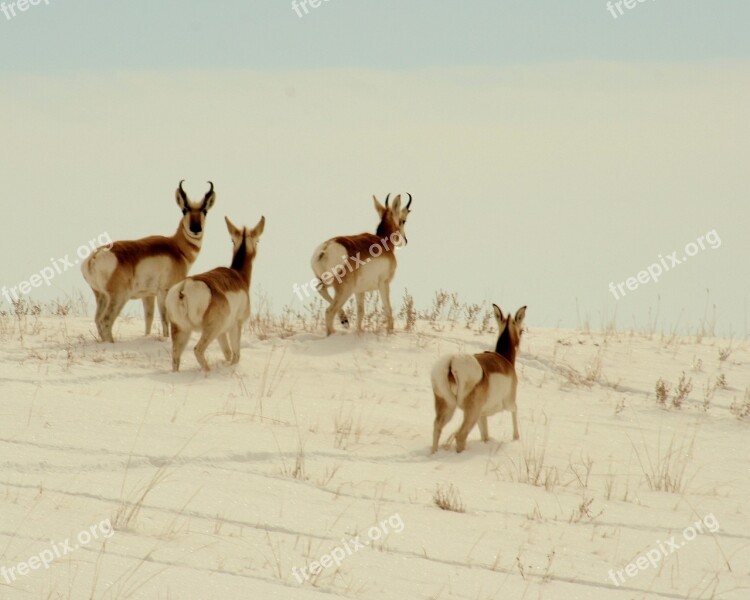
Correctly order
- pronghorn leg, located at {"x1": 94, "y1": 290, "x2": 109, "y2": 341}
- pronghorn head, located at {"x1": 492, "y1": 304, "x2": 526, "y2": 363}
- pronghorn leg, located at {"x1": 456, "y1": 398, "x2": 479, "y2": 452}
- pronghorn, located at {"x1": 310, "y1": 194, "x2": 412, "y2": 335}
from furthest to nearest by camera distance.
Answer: pronghorn, located at {"x1": 310, "y1": 194, "x2": 412, "y2": 335} → pronghorn leg, located at {"x1": 94, "y1": 290, "x2": 109, "y2": 341} → pronghorn head, located at {"x1": 492, "y1": 304, "x2": 526, "y2": 363} → pronghorn leg, located at {"x1": 456, "y1": 398, "x2": 479, "y2": 452}

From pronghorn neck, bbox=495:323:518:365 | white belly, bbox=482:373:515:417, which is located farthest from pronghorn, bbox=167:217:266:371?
white belly, bbox=482:373:515:417

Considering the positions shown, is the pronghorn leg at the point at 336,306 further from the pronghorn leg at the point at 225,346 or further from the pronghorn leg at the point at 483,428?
the pronghorn leg at the point at 483,428

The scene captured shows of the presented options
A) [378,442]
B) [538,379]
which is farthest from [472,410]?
[538,379]

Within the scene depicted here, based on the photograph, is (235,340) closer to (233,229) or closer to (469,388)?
(233,229)

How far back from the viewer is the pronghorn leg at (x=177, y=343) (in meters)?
11.3

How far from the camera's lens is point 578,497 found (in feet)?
25.7

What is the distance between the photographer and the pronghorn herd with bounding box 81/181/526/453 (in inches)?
352

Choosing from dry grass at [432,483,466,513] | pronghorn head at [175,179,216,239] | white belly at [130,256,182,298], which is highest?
→ pronghorn head at [175,179,216,239]

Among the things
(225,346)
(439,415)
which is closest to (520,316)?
(439,415)

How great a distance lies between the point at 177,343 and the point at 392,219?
436cm

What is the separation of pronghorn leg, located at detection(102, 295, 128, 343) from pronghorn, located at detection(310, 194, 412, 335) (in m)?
2.64

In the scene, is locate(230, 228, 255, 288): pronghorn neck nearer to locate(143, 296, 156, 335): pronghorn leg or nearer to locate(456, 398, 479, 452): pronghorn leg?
locate(143, 296, 156, 335): pronghorn leg

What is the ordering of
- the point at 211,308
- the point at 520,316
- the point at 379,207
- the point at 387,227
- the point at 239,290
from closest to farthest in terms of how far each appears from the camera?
the point at 520,316
the point at 211,308
the point at 239,290
the point at 387,227
the point at 379,207

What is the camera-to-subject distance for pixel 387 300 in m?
14.0
